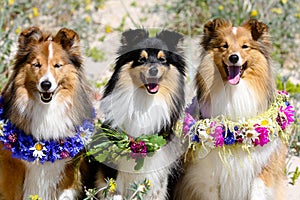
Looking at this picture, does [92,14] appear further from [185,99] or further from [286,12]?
[185,99]

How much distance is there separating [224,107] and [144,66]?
73 centimetres

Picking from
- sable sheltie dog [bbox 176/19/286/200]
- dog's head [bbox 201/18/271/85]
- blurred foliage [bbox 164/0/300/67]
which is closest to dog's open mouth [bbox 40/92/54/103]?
sable sheltie dog [bbox 176/19/286/200]

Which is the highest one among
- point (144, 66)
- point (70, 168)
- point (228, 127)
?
point (144, 66)

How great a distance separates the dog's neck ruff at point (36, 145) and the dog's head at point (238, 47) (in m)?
1.24

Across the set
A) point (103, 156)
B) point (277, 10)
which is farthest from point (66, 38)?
point (277, 10)

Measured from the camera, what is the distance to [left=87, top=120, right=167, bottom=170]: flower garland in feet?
15.1

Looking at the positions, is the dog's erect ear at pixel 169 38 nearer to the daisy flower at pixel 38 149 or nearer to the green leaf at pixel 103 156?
the green leaf at pixel 103 156

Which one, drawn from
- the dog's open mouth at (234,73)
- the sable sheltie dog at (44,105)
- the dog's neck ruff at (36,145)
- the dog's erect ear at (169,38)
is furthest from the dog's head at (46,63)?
the dog's open mouth at (234,73)

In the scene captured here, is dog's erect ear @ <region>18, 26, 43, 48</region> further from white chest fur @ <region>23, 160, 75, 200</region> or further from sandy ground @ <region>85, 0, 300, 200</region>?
sandy ground @ <region>85, 0, 300, 200</region>

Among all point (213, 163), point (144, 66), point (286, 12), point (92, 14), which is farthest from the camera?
point (92, 14)

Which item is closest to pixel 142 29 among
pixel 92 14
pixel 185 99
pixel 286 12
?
pixel 185 99

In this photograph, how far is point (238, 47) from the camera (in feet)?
15.1

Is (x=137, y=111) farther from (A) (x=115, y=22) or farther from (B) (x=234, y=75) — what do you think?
(A) (x=115, y=22)

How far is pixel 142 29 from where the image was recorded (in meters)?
4.59
